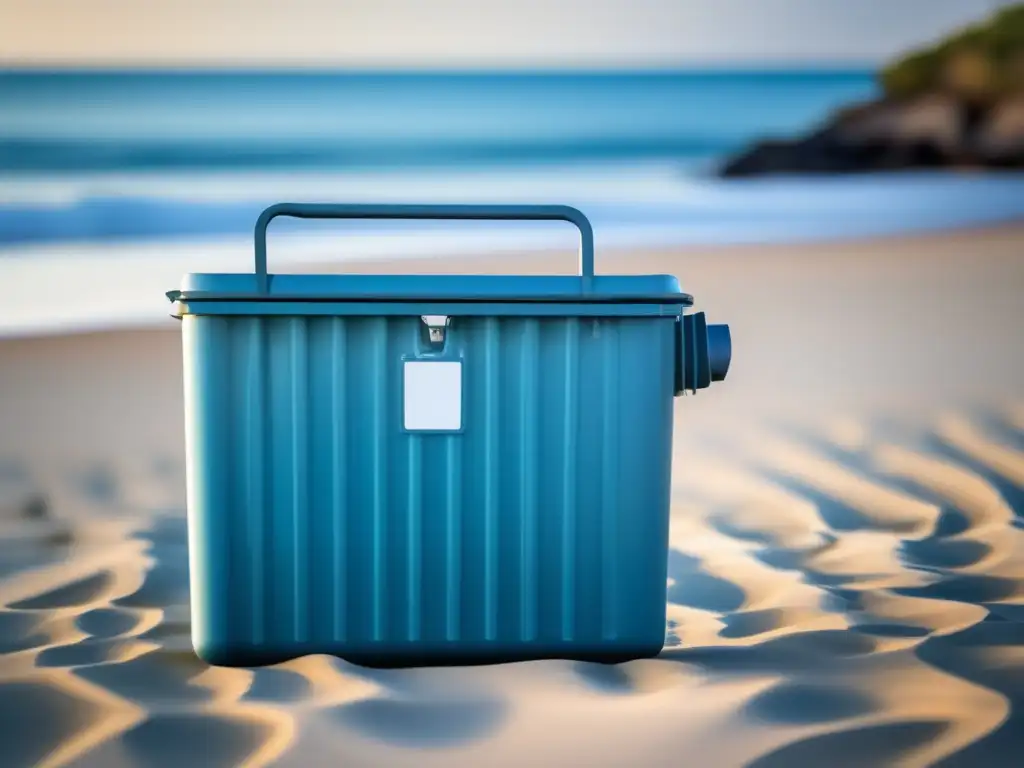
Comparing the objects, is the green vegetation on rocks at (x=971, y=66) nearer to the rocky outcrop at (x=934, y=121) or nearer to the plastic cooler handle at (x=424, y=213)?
the rocky outcrop at (x=934, y=121)

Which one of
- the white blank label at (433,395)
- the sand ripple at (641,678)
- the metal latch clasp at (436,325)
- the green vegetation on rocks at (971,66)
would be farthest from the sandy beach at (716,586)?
the green vegetation on rocks at (971,66)

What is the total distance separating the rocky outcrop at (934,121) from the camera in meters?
6.89

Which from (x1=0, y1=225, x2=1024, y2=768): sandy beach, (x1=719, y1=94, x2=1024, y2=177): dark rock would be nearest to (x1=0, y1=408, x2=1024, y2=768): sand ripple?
(x1=0, y1=225, x2=1024, y2=768): sandy beach

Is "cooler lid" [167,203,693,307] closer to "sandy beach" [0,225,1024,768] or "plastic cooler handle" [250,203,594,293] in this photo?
"plastic cooler handle" [250,203,594,293]

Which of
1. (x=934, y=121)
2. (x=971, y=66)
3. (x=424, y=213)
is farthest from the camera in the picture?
(x=934, y=121)

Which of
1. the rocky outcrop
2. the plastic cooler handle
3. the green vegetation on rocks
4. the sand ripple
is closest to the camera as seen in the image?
the sand ripple

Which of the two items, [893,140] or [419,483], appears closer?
[419,483]

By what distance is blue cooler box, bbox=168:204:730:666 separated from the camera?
1.53 metres

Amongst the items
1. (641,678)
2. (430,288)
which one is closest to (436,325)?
(430,288)

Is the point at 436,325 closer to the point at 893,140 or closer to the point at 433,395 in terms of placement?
the point at 433,395

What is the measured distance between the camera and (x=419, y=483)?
Result: 5.11ft

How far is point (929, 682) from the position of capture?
152cm

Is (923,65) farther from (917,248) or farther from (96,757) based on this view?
(96,757)

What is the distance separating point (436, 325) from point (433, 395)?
0.11m
